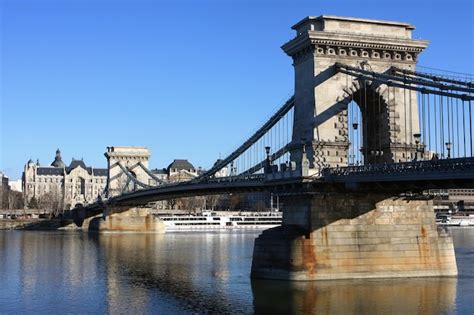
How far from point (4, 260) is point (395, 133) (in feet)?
112

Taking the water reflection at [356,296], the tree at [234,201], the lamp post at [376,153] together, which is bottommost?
the water reflection at [356,296]

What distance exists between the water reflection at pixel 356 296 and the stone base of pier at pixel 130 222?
7238 centimetres

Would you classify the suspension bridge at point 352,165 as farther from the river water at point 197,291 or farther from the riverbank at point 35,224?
the riverbank at point 35,224

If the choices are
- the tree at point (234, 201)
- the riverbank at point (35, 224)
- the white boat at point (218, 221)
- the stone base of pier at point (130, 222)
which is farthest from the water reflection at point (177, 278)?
the tree at point (234, 201)

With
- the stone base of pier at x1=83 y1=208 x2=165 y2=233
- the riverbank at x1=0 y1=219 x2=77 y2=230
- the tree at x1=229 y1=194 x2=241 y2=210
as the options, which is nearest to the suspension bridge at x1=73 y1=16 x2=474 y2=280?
the stone base of pier at x1=83 y1=208 x2=165 y2=233

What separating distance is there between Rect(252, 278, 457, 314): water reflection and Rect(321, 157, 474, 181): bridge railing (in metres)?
6.17

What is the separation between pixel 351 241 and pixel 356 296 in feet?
17.5

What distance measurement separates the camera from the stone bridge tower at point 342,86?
46000mm

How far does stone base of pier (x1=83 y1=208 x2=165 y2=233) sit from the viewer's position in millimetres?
113125

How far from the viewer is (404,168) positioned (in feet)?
120

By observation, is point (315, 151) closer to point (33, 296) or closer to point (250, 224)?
point (33, 296)

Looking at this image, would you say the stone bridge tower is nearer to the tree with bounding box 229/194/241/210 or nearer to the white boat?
the white boat

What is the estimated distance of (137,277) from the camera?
160 feet

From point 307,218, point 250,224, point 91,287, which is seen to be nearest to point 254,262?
point 307,218
